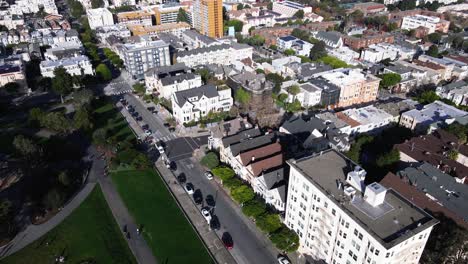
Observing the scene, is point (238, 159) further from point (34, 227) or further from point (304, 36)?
point (304, 36)

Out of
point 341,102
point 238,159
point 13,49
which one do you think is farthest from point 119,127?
point 13,49

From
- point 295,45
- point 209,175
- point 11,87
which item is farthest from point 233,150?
point 295,45

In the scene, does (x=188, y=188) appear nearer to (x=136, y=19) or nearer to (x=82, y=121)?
(x=82, y=121)

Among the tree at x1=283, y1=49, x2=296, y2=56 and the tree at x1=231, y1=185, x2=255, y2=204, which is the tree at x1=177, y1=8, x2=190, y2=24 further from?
the tree at x1=231, y1=185, x2=255, y2=204

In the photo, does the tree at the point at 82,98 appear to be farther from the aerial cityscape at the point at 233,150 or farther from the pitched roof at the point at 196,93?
the pitched roof at the point at 196,93

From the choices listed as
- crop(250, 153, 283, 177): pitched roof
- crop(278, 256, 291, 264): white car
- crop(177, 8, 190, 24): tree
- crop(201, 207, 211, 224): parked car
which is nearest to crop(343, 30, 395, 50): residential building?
crop(177, 8, 190, 24): tree
